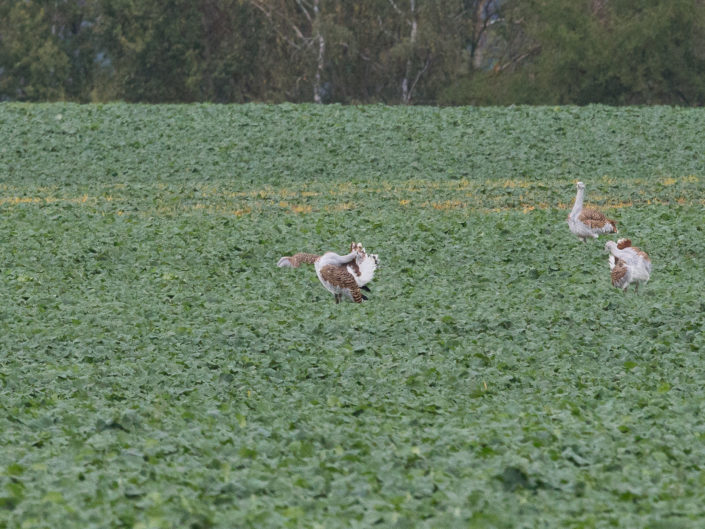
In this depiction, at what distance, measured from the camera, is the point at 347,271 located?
17.5 m

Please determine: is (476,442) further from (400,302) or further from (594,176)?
(594,176)

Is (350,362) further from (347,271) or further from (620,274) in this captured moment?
(620,274)

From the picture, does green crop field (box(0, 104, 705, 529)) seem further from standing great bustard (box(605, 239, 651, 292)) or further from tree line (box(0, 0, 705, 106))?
tree line (box(0, 0, 705, 106))

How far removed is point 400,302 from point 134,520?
34.2ft

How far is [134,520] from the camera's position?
7.96 metres

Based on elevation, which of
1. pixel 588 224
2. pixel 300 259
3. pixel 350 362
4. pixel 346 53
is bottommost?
pixel 350 362

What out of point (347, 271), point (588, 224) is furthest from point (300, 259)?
point (588, 224)

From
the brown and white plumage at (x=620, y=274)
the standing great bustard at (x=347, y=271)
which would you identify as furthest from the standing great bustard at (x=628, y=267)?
the standing great bustard at (x=347, y=271)

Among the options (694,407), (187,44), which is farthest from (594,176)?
(187,44)

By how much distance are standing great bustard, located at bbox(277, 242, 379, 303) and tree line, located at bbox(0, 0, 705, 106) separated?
153 ft

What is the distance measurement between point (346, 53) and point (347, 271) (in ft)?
175

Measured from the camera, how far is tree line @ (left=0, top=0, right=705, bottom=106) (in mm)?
62938

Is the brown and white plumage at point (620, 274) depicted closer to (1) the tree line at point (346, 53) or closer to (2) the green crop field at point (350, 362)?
(2) the green crop field at point (350, 362)

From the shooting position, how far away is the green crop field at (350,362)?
8.64 m
